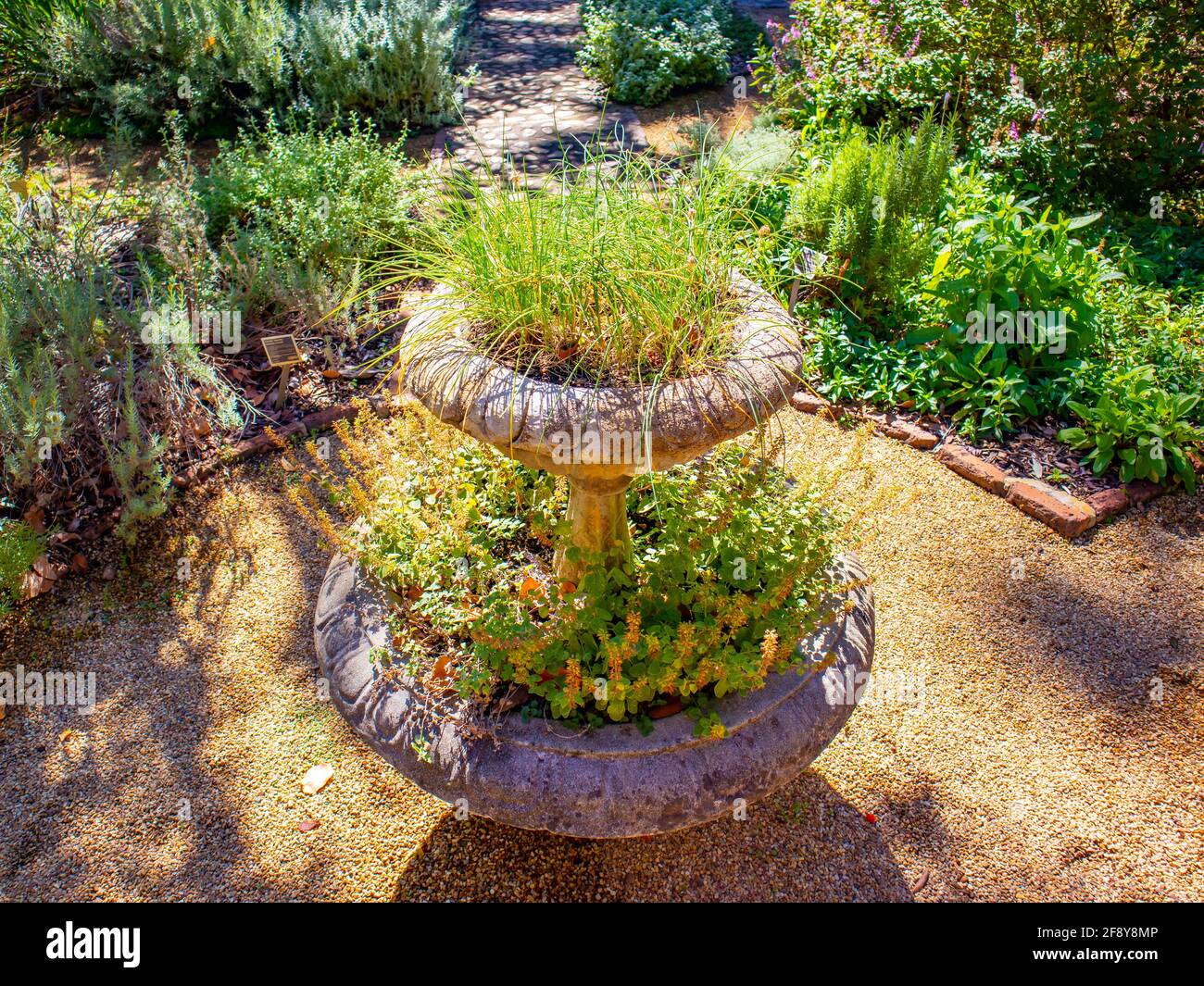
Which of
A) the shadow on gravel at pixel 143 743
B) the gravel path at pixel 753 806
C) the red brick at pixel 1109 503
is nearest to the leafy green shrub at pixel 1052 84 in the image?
the red brick at pixel 1109 503

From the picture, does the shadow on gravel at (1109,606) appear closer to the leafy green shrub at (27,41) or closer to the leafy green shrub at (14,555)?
the leafy green shrub at (14,555)

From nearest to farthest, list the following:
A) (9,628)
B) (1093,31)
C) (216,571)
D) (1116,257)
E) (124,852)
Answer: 1. (124,852)
2. (9,628)
3. (216,571)
4. (1116,257)
5. (1093,31)

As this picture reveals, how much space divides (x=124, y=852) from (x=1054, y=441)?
399cm

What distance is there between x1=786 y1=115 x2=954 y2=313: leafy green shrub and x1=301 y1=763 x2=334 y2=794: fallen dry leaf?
329 centimetres

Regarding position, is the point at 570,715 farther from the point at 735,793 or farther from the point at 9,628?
the point at 9,628

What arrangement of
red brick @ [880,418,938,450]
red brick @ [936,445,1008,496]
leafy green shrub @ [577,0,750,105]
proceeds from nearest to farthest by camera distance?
red brick @ [936,445,1008,496] < red brick @ [880,418,938,450] < leafy green shrub @ [577,0,750,105]

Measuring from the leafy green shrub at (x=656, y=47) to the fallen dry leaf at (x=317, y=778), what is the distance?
6.15 meters

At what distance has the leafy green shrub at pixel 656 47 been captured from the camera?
Answer: 7059 mm

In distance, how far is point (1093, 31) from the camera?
5059mm

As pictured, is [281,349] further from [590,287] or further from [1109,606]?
[1109,606]

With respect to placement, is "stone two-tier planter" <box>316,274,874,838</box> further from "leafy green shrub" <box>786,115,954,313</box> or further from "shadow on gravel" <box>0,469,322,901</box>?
"leafy green shrub" <box>786,115,954,313</box>

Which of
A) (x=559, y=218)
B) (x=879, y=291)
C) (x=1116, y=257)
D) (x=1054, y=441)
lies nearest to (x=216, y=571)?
(x=559, y=218)

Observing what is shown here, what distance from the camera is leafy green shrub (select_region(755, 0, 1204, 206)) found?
4.95 metres

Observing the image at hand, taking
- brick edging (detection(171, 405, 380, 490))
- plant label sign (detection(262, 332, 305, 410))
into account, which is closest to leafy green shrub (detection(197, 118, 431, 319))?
brick edging (detection(171, 405, 380, 490))
